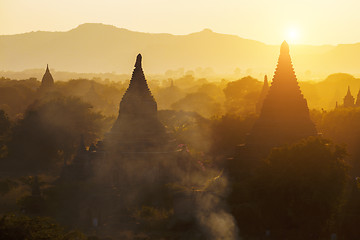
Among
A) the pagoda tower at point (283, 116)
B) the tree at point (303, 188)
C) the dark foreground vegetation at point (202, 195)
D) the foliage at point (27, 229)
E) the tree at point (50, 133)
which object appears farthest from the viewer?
the tree at point (50, 133)

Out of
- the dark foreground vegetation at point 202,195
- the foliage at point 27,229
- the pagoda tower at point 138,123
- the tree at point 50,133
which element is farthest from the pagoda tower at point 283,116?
the tree at point 50,133

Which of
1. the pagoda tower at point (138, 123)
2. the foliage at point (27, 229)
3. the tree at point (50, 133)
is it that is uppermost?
the pagoda tower at point (138, 123)

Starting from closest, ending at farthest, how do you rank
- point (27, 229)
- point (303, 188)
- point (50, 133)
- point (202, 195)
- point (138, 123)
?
point (27, 229) < point (303, 188) < point (202, 195) < point (138, 123) < point (50, 133)

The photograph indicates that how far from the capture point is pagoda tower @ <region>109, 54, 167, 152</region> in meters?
43.5

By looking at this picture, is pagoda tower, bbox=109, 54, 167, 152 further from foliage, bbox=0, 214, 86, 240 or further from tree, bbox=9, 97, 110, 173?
foliage, bbox=0, 214, 86, 240

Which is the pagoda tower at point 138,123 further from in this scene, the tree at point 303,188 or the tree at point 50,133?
the tree at point 303,188

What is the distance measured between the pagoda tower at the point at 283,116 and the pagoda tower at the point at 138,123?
6022 millimetres

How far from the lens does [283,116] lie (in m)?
42.3

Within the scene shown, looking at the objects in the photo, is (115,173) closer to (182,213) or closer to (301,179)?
(182,213)

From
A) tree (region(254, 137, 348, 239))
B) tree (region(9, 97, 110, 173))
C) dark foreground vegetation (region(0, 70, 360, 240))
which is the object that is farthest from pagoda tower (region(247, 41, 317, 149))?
tree (region(9, 97, 110, 173))

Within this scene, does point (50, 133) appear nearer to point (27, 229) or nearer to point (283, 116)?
point (283, 116)

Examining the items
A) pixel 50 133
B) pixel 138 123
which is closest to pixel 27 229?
pixel 138 123

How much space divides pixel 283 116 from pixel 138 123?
8.96 m

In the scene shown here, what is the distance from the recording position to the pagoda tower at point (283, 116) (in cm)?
4153
